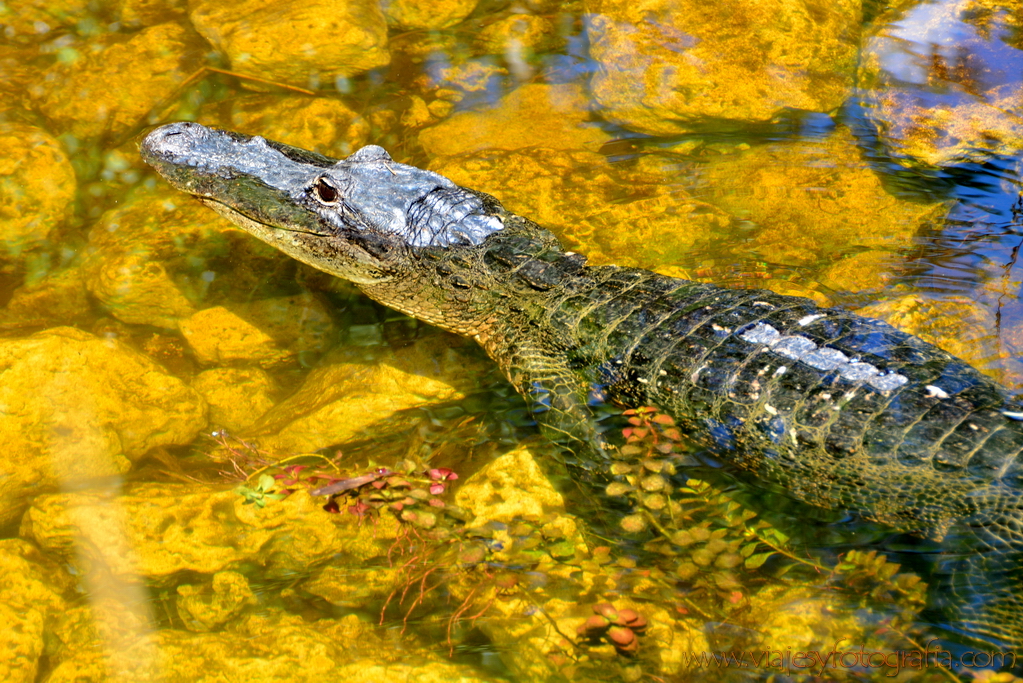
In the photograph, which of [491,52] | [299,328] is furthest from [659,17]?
[299,328]

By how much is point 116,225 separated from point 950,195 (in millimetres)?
4997

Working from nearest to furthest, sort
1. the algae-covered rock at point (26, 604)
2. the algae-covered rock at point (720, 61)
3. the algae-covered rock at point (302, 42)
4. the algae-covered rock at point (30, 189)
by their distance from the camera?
the algae-covered rock at point (26, 604)
the algae-covered rock at point (30, 189)
the algae-covered rock at point (720, 61)
the algae-covered rock at point (302, 42)

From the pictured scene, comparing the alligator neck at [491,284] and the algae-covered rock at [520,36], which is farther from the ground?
the algae-covered rock at [520,36]

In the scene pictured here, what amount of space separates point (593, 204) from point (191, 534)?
2813 mm

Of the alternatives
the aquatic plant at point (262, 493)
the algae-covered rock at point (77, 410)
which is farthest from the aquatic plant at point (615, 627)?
the algae-covered rock at point (77, 410)

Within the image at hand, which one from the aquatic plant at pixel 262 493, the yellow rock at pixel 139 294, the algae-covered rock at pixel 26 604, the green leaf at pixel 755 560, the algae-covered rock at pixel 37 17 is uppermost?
the algae-covered rock at pixel 37 17

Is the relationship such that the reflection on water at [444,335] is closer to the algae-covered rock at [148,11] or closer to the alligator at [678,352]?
the algae-covered rock at [148,11]

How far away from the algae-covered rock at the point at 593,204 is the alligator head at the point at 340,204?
1.61 ft

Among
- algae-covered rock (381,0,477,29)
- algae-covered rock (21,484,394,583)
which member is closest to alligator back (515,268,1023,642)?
algae-covered rock (21,484,394,583)

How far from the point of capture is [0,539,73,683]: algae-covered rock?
2633 millimetres

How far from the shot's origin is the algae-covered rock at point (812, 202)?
12.9ft

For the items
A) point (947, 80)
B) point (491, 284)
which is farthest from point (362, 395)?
point (947, 80)

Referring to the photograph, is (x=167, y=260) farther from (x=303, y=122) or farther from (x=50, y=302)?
(x=303, y=122)

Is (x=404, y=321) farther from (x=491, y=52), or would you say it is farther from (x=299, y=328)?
(x=491, y=52)
